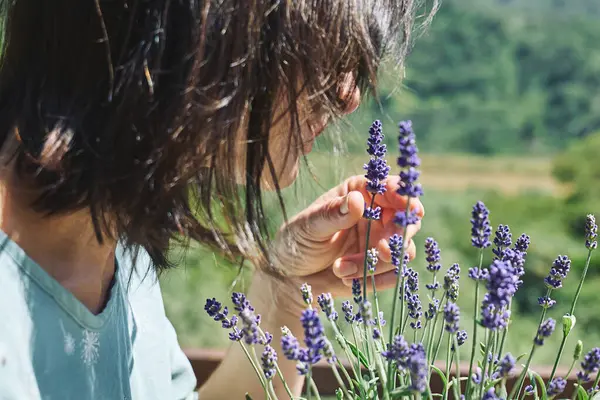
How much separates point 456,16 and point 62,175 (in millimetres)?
5428

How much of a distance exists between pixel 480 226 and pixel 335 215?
345 mm

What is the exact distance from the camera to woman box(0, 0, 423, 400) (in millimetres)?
690

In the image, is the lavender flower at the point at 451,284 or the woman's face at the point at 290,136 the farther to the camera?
the woman's face at the point at 290,136

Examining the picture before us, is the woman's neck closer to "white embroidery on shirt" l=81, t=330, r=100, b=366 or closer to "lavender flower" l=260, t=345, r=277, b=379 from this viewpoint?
"white embroidery on shirt" l=81, t=330, r=100, b=366

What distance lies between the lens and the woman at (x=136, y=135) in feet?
2.27

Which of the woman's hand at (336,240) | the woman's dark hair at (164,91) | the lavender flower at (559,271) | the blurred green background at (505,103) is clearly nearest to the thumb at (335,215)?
the woman's hand at (336,240)

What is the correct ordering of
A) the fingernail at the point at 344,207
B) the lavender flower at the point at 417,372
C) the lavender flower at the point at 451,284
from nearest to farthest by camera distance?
the lavender flower at the point at 417,372, the lavender flower at the point at 451,284, the fingernail at the point at 344,207

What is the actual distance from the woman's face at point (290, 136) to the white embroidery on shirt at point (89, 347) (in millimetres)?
243

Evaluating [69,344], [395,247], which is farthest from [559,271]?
[69,344]

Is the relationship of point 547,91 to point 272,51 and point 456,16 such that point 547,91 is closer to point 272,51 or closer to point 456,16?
point 456,16

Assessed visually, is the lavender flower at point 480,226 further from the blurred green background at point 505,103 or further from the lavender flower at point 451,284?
the blurred green background at point 505,103

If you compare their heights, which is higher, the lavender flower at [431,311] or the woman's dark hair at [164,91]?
the woman's dark hair at [164,91]

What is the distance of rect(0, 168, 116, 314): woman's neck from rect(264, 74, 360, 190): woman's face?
196mm

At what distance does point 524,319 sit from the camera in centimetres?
324
